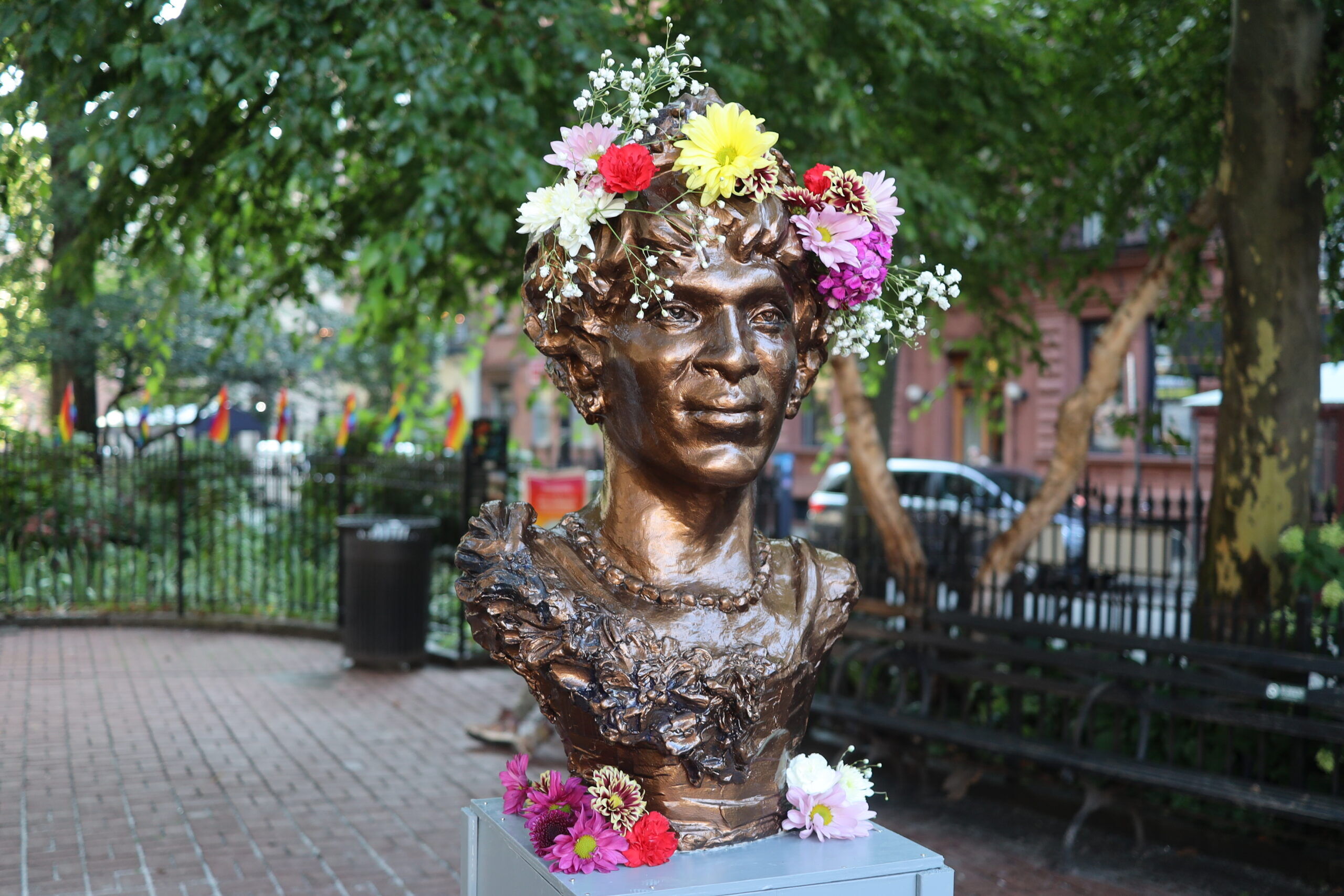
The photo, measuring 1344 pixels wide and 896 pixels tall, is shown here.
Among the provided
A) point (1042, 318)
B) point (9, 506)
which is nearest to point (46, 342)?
point (9, 506)

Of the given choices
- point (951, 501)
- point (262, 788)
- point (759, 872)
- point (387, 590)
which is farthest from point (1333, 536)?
point (951, 501)

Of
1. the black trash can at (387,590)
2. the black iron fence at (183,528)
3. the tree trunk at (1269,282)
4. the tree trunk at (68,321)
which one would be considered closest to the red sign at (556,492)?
the black trash can at (387,590)

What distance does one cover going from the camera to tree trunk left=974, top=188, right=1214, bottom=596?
6465 millimetres

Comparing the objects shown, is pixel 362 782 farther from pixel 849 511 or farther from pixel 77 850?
pixel 849 511

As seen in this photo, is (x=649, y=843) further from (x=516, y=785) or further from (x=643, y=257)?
(x=643, y=257)

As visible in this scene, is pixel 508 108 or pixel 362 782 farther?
pixel 362 782

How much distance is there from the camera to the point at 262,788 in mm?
6332

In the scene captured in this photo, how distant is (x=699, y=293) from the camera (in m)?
2.54

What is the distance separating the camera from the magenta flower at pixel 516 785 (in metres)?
2.85

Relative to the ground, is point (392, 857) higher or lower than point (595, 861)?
lower

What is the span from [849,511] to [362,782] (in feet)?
14.8

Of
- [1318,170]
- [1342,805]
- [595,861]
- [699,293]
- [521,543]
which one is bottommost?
[1342,805]

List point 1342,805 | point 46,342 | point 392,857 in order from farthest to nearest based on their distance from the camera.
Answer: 1. point 46,342
2. point 392,857
3. point 1342,805

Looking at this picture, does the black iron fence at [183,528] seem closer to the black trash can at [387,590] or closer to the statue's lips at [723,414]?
the black trash can at [387,590]
